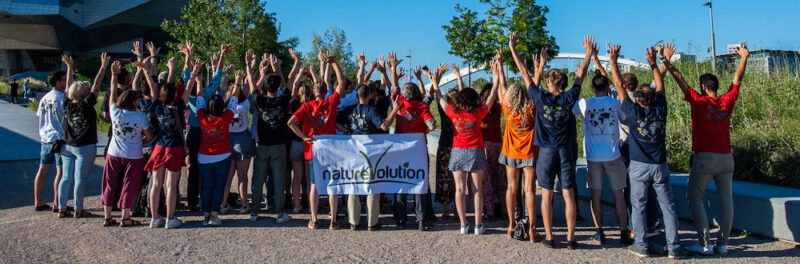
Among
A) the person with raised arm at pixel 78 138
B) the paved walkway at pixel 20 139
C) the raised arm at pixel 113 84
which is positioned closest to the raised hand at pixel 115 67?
the raised arm at pixel 113 84

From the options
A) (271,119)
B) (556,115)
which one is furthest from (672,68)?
(271,119)

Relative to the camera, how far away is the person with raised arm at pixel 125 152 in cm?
607

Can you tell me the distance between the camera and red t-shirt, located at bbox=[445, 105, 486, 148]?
574cm

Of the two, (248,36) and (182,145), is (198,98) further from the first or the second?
(248,36)

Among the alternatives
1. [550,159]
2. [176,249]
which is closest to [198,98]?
[176,249]

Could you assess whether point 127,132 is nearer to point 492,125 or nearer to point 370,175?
point 370,175

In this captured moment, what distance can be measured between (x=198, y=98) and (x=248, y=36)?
1127 inches

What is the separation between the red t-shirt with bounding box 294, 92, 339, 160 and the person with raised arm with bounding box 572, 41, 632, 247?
273cm

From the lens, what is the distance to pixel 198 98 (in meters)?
6.33

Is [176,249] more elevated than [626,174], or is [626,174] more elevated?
[626,174]

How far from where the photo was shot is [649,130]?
4914mm

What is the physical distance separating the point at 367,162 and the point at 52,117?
13.9 ft

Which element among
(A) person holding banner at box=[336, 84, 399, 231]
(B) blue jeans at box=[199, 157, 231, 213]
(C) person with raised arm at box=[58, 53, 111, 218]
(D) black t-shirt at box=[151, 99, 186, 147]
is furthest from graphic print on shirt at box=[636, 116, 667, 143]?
(C) person with raised arm at box=[58, 53, 111, 218]

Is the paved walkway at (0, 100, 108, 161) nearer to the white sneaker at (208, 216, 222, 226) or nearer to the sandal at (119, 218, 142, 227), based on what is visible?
the sandal at (119, 218, 142, 227)
